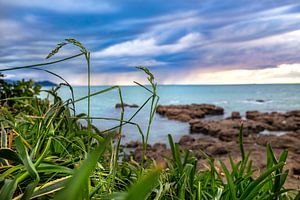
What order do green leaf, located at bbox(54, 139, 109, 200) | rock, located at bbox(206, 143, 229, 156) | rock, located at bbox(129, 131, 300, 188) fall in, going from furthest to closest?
1. rock, located at bbox(206, 143, 229, 156)
2. rock, located at bbox(129, 131, 300, 188)
3. green leaf, located at bbox(54, 139, 109, 200)

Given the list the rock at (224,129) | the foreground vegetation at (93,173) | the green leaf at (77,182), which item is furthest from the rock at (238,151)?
the green leaf at (77,182)

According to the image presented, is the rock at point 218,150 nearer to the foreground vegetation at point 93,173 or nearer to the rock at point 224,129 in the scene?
the rock at point 224,129

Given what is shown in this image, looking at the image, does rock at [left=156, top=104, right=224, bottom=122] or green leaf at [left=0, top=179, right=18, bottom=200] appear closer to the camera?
green leaf at [left=0, top=179, right=18, bottom=200]

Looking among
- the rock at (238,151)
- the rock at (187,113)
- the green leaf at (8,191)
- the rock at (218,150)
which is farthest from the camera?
the rock at (187,113)

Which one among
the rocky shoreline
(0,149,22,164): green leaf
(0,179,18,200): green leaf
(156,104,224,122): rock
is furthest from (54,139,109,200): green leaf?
(156,104,224,122): rock

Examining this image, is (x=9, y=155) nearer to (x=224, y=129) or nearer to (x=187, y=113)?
(x=224, y=129)

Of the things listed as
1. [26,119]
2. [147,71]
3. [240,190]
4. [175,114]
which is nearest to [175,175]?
[240,190]

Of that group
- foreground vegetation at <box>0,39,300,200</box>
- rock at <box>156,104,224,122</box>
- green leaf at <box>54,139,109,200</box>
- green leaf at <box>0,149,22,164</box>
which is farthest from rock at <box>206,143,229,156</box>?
rock at <box>156,104,224,122</box>

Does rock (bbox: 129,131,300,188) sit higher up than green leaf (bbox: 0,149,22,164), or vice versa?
green leaf (bbox: 0,149,22,164)

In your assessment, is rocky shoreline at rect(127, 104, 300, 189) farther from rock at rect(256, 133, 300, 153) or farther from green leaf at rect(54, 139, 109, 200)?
green leaf at rect(54, 139, 109, 200)

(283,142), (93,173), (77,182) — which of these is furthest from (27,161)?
(283,142)

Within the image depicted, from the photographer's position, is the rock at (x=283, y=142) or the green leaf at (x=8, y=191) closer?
the green leaf at (x=8, y=191)

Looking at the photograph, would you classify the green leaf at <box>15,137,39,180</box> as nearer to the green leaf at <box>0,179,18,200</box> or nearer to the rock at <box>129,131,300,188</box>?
the green leaf at <box>0,179,18,200</box>

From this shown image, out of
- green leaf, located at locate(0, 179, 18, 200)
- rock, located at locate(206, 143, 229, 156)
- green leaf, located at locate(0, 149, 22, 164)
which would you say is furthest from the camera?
rock, located at locate(206, 143, 229, 156)
